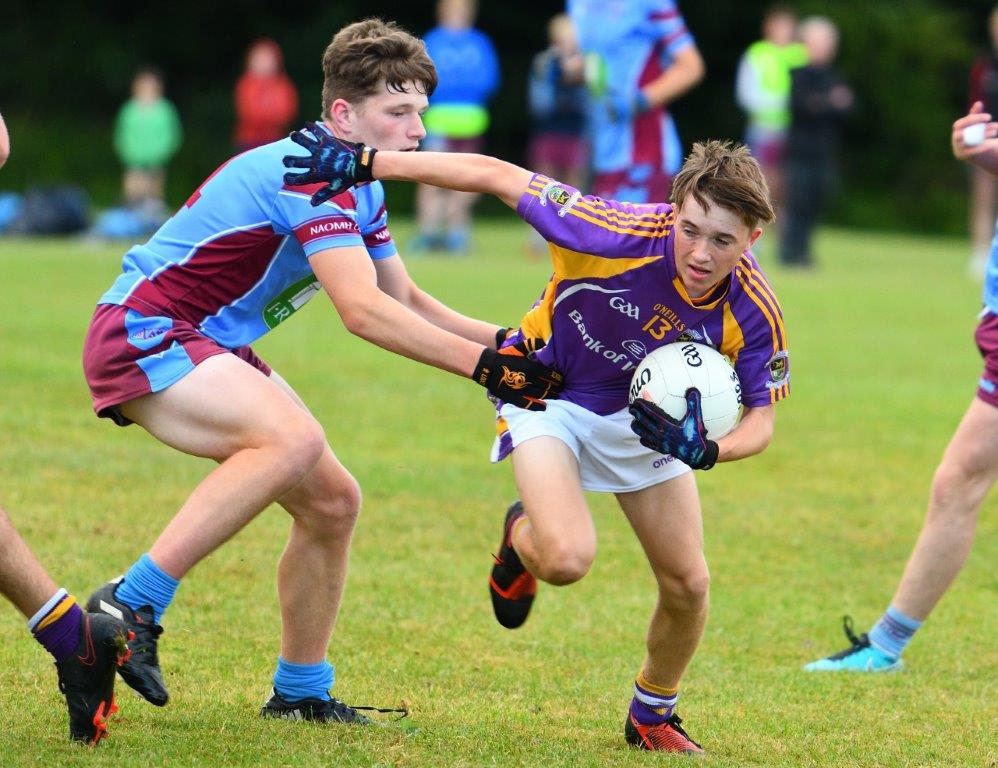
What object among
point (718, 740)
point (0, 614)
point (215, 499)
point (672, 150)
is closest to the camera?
point (215, 499)

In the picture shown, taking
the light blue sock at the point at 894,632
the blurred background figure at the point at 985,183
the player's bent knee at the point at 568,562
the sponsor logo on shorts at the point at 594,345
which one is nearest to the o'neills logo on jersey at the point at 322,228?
the sponsor logo on shorts at the point at 594,345

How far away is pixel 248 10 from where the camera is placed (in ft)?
105

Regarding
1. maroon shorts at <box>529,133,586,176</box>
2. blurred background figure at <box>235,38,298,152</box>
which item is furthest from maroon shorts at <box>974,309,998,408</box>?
blurred background figure at <box>235,38,298,152</box>

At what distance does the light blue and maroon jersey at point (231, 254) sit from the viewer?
4.27 metres

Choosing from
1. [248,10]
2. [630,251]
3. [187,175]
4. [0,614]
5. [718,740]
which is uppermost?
[630,251]

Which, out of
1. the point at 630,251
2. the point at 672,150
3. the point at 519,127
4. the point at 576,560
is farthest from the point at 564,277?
the point at 519,127

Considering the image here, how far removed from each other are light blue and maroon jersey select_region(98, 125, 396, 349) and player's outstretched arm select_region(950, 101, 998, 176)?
2.09m

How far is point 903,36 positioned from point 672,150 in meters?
25.9

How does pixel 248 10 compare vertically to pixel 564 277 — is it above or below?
below

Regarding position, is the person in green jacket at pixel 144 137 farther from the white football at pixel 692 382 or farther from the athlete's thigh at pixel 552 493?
the white football at pixel 692 382

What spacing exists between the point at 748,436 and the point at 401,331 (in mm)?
1022

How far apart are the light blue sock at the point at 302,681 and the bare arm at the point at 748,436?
1360mm

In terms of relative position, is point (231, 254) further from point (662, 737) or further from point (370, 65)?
point (662, 737)

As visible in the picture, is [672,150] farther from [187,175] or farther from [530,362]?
[187,175]
